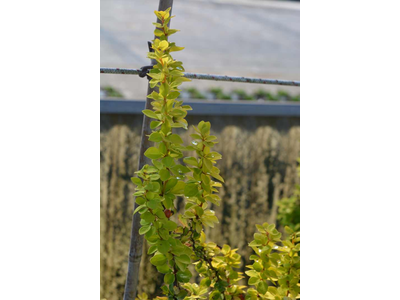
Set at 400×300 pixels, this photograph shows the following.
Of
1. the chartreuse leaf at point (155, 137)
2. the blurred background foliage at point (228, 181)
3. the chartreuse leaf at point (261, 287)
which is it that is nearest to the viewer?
the chartreuse leaf at point (155, 137)

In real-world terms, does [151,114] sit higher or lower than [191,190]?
higher

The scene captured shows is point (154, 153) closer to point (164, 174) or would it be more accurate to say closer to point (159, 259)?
point (164, 174)

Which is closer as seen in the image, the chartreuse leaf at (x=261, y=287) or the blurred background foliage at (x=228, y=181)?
the chartreuse leaf at (x=261, y=287)

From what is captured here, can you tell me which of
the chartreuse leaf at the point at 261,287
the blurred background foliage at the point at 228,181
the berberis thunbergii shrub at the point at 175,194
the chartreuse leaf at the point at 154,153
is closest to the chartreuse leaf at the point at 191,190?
the berberis thunbergii shrub at the point at 175,194

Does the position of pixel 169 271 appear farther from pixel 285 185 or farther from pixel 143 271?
pixel 285 185

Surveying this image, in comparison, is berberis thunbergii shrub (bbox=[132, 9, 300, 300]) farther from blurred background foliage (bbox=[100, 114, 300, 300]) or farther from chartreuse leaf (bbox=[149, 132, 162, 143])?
blurred background foliage (bbox=[100, 114, 300, 300])

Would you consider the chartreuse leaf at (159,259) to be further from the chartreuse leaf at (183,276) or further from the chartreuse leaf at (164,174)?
the chartreuse leaf at (164,174)

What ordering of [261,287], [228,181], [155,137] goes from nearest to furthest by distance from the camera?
[155,137], [261,287], [228,181]

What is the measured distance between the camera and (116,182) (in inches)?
95.2

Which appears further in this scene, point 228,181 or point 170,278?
point 228,181

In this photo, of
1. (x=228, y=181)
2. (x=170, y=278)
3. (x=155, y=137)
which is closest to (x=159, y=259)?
(x=170, y=278)

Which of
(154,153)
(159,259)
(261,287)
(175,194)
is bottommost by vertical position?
(261,287)

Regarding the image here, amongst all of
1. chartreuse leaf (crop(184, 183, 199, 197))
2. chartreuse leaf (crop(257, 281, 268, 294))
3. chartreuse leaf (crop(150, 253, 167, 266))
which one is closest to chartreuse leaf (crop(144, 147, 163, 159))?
chartreuse leaf (crop(184, 183, 199, 197))
